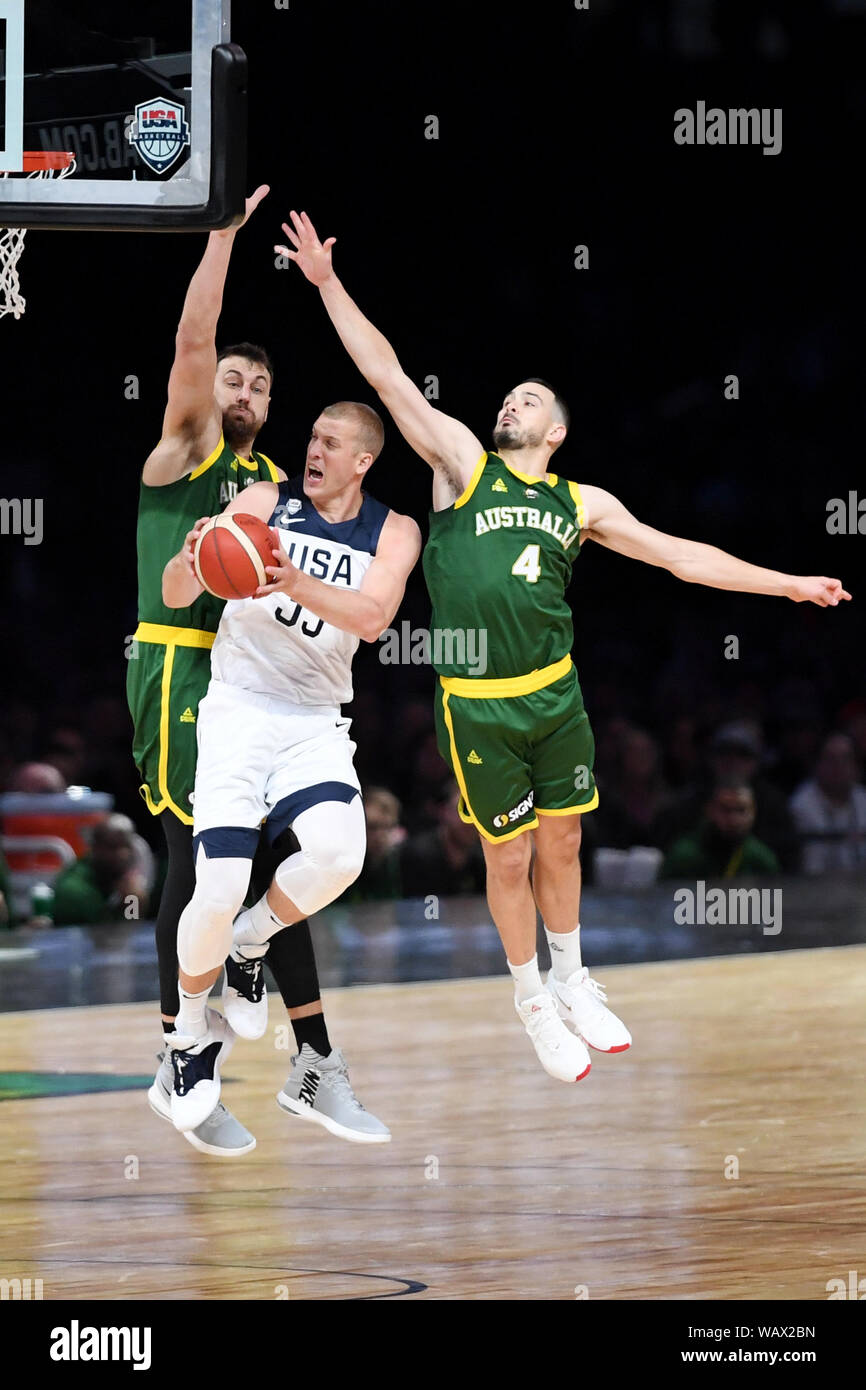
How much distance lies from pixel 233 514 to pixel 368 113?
8.08 meters

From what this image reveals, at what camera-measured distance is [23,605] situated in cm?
1415

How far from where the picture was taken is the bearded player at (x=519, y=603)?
21.6 feet

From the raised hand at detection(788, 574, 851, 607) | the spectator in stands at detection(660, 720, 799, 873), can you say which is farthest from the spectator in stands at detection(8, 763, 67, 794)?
the raised hand at detection(788, 574, 851, 607)

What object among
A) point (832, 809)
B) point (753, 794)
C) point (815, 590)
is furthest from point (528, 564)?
point (832, 809)

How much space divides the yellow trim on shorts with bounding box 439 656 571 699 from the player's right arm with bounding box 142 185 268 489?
107 cm

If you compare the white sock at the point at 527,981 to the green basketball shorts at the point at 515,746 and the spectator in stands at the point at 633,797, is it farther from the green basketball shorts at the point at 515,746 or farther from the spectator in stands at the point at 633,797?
the spectator in stands at the point at 633,797

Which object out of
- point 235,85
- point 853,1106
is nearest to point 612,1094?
point 853,1106

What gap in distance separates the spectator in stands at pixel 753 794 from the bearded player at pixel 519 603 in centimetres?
649

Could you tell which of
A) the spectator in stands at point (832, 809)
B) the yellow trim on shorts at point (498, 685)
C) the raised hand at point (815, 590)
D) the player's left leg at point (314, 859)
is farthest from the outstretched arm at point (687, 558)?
the spectator in stands at point (832, 809)

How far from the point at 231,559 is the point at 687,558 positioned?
156cm

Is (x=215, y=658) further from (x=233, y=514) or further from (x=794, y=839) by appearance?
(x=794, y=839)

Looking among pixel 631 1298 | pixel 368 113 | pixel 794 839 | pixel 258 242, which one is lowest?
pixel 631 1298

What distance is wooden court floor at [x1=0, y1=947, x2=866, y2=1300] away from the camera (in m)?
6.50
